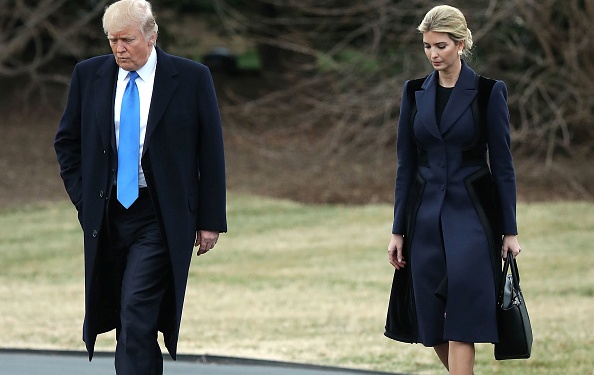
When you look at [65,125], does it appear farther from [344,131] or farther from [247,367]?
[344,131]

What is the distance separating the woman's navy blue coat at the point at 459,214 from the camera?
5184 millimetres

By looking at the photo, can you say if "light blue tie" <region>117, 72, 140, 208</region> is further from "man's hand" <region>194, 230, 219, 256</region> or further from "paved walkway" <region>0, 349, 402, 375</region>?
"paved walkway" <region>0, 349, 402, 375</region>

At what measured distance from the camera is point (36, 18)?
2162 centimetres

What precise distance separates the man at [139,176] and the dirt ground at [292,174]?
1301 centimetres

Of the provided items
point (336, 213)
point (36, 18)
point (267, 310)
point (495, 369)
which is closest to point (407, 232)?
point (495, 369)

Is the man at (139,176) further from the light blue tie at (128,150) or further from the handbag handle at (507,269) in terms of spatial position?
the handbag handle at (507,269)

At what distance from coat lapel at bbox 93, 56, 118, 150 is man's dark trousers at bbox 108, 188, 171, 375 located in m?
0.26

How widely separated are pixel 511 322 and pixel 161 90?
1732 millimetres

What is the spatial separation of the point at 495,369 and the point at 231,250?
7.43 meters

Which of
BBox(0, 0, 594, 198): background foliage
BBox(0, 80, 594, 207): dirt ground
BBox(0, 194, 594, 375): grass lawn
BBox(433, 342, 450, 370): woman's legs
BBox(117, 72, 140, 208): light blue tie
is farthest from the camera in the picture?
BBox(0, 80, 594, 207): dirt ground

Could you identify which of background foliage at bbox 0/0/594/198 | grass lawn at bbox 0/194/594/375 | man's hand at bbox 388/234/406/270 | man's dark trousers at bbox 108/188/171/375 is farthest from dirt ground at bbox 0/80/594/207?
man's dark trousers at bbox 108/188/171/375

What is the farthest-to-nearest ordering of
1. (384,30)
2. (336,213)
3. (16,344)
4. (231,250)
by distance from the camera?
(384,30) → (336,213) → (231,250) → (16,344)

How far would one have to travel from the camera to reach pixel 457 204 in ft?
17.3

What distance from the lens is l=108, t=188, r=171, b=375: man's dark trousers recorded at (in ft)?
17.1
